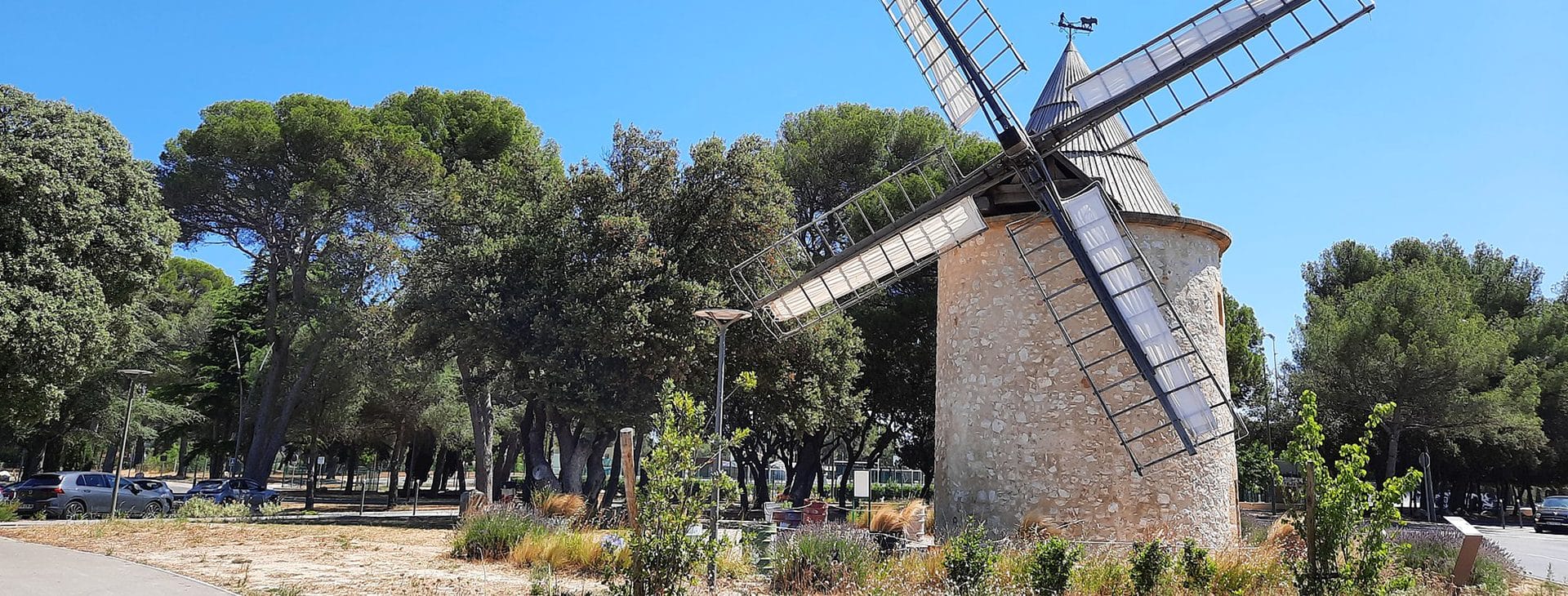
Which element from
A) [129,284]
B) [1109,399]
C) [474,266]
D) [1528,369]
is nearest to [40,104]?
[129,284]

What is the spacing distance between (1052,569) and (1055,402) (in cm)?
483

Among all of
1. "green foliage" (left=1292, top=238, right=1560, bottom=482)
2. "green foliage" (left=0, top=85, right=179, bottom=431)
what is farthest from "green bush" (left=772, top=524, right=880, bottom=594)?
"green foliage" (left=1292, top=238, right=1560, bottom=482)

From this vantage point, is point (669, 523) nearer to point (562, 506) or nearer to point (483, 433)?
point (562, 506)

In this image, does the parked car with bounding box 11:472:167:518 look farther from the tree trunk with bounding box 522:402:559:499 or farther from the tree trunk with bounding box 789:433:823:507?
the tree trunk with bounding box 789:433:823:507

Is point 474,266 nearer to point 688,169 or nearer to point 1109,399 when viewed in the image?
point 688,169

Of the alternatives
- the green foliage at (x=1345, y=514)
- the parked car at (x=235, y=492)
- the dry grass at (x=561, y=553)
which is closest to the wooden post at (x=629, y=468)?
the dry grass at (x=561, y=553)

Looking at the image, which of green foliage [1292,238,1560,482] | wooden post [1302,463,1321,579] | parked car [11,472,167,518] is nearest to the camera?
wooden post [1302,463,1321,579]

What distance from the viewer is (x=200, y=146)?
1217 inches

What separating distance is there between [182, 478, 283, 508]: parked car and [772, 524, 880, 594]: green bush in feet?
76.1

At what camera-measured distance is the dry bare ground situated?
11.0m

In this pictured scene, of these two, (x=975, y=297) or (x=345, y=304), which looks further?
(x=345, y=304)

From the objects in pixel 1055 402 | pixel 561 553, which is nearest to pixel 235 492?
pixel 561 553

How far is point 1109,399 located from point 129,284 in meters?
23.8

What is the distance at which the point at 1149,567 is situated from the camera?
9547mm
